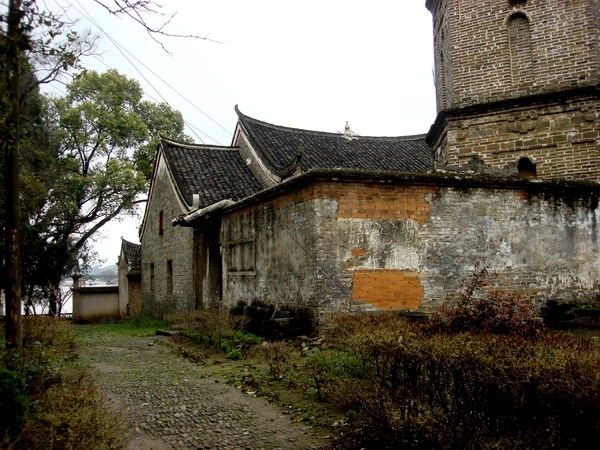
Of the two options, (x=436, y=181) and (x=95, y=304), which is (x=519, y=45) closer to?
(x=436, y=181)

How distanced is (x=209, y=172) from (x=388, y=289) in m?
11.2

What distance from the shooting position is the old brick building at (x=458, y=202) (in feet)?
29.2

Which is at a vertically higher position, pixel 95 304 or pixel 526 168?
pixel 526 168

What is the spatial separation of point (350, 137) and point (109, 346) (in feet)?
43.8

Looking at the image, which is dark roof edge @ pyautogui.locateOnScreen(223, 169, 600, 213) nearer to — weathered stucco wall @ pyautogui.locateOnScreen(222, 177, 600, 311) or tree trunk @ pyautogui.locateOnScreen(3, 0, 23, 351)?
weathered stucco wall @ pyautogui.locateOnScreen(222, 177, 600, 311)

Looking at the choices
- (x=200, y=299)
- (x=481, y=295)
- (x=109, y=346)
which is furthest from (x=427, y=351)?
(x=200, y=299)

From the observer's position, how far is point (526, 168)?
12.1 metres

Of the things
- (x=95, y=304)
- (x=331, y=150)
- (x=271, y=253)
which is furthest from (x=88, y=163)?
(x=271, y=253)

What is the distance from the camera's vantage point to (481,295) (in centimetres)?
971

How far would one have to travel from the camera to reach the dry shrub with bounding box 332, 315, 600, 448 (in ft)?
9.98

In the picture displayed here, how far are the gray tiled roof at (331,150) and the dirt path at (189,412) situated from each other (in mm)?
9403

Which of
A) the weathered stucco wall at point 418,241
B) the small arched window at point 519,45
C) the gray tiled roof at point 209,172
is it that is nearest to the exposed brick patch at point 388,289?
the weathered stucco wall at point 418,241

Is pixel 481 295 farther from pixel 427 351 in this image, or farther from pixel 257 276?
pixel 427 351

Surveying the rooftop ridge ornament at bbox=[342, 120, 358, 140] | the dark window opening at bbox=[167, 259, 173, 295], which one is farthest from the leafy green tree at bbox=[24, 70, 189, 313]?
the rooftop ridge ornament at bbox=[342, 120, 358, 140]
